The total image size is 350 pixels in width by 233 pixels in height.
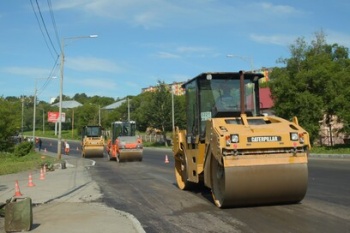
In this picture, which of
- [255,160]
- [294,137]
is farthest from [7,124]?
[294,137]

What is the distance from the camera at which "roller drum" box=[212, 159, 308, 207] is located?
918 cm

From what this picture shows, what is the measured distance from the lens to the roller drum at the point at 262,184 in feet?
30.1

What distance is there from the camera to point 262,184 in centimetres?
925

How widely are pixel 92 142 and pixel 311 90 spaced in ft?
63.5

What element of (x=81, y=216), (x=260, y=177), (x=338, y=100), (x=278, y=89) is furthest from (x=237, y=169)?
(x=278, y=89)

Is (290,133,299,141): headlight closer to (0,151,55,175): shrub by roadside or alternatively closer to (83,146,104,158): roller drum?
(0,151,55,175): shrub by roadside

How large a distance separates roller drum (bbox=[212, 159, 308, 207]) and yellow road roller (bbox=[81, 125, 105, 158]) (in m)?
31.7

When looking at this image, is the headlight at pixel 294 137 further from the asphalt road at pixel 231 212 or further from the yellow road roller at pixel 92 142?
the yellow road roller at pixel 92 142

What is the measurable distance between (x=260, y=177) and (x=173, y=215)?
1.98 metres

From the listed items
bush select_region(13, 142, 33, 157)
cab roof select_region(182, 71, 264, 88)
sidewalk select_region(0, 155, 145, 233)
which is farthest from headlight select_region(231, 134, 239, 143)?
bush select_region(13, 142, 33, 157)

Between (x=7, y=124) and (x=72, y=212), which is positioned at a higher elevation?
(x=7, y=124)

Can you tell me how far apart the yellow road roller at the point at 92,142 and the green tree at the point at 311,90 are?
624 inches

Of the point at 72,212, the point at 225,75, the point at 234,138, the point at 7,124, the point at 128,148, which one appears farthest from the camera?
the point at 7,124

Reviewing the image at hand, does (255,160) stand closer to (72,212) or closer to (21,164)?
(72,212)
